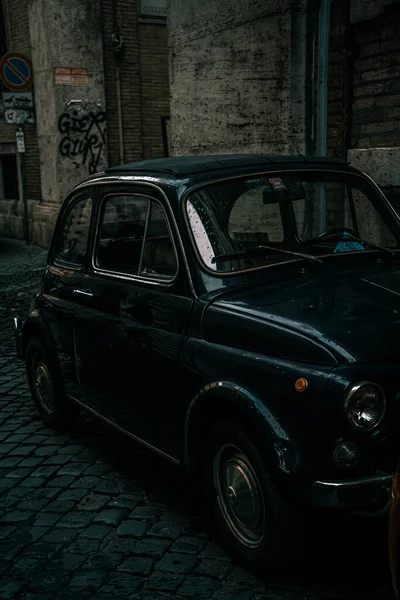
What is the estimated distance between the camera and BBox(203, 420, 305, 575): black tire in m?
3.02

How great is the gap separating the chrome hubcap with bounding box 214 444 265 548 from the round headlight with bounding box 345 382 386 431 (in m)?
0.55

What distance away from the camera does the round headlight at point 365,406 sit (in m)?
2.80

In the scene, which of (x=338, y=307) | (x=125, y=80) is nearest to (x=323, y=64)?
(x=338, y=307)

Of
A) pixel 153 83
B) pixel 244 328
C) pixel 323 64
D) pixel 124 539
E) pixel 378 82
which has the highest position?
pixel 153 83

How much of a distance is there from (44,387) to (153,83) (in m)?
13.2

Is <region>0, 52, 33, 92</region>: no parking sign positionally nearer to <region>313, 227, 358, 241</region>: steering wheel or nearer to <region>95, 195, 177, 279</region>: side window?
<region>95, 195, 177, 279</region>: side window

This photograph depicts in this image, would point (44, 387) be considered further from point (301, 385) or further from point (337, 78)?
point (337, 78)

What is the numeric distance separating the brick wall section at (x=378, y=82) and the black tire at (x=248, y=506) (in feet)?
16.9

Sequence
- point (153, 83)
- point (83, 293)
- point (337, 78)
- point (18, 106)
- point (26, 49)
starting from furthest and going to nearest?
point (153, 83) < point (26, 49) < point (18, 106) < point (337, 78) < point (83, 293)

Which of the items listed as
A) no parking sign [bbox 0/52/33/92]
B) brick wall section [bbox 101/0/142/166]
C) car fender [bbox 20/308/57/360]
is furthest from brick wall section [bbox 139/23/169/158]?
car fender [bbox 20/308/57/360]

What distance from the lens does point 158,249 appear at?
3936 millimetres

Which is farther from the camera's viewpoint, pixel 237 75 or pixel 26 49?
pixel 26 49

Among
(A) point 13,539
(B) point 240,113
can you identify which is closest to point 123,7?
(B) point 240,113

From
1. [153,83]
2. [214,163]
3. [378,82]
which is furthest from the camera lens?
[153,83]
